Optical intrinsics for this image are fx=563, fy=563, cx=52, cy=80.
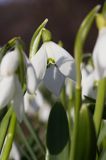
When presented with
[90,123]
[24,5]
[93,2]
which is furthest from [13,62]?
[24,5]

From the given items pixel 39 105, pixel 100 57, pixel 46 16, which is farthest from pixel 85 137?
pixel 46 16

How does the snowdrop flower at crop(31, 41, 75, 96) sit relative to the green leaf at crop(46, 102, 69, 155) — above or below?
above

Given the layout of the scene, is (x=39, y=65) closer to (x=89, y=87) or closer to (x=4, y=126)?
(x=4, y=126)

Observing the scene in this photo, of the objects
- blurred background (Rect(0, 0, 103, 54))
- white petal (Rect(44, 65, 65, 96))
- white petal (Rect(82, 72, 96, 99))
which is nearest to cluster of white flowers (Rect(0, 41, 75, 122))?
white petal (Rect(44, 65, 65, 96))

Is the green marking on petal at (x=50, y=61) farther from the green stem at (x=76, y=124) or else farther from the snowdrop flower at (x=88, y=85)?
the snowdrop flower at (x=88, y=85)

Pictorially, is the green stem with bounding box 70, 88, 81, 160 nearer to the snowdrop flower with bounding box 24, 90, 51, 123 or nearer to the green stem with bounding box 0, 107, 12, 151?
the green stem with bounding box 0, 107, 12, 151
